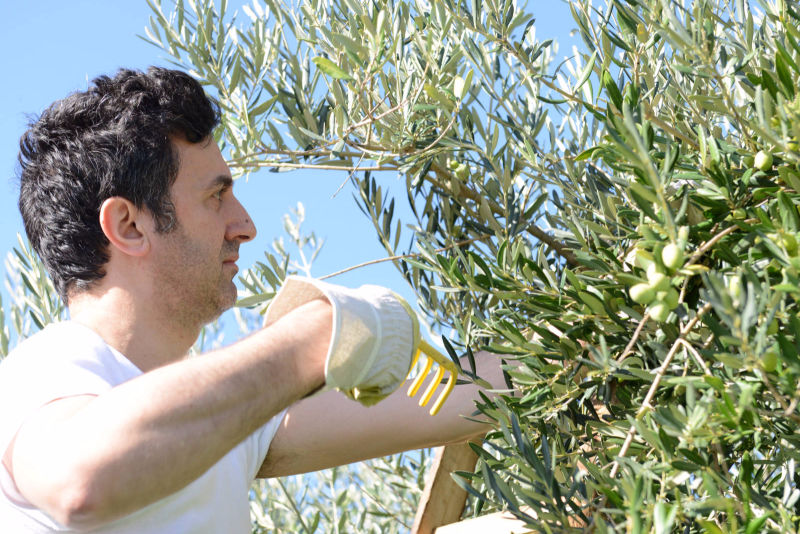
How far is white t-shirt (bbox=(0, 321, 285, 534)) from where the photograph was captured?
1.43m

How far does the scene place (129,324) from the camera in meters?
1.93

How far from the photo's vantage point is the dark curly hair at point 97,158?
2027mm

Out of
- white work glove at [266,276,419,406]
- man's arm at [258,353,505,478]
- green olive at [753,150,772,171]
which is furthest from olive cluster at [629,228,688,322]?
man's arm at [258,353,505,478]

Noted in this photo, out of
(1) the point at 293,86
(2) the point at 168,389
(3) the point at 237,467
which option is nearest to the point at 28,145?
(1) the point at 293,86

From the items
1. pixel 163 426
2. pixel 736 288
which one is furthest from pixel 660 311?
pixel 163 426

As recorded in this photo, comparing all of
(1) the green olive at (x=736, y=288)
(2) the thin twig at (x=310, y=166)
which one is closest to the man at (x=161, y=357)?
(2) the thin twig at (x=310, y=166)

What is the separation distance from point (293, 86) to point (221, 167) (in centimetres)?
27

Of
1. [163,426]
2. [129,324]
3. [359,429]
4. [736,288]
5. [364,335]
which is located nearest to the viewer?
[736,288]

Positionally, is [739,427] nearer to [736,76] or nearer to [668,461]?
[668,461]

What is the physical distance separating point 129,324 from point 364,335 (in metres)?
0.88

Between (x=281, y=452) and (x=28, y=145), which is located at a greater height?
(x=28, y=145)

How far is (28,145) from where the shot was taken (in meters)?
2.33

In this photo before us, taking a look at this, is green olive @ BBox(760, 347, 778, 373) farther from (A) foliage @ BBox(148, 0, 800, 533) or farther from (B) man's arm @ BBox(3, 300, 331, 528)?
(B) man's arm @ BBox(3, 300, 331, 528)

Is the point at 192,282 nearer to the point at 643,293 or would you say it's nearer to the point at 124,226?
the point at 124,226
